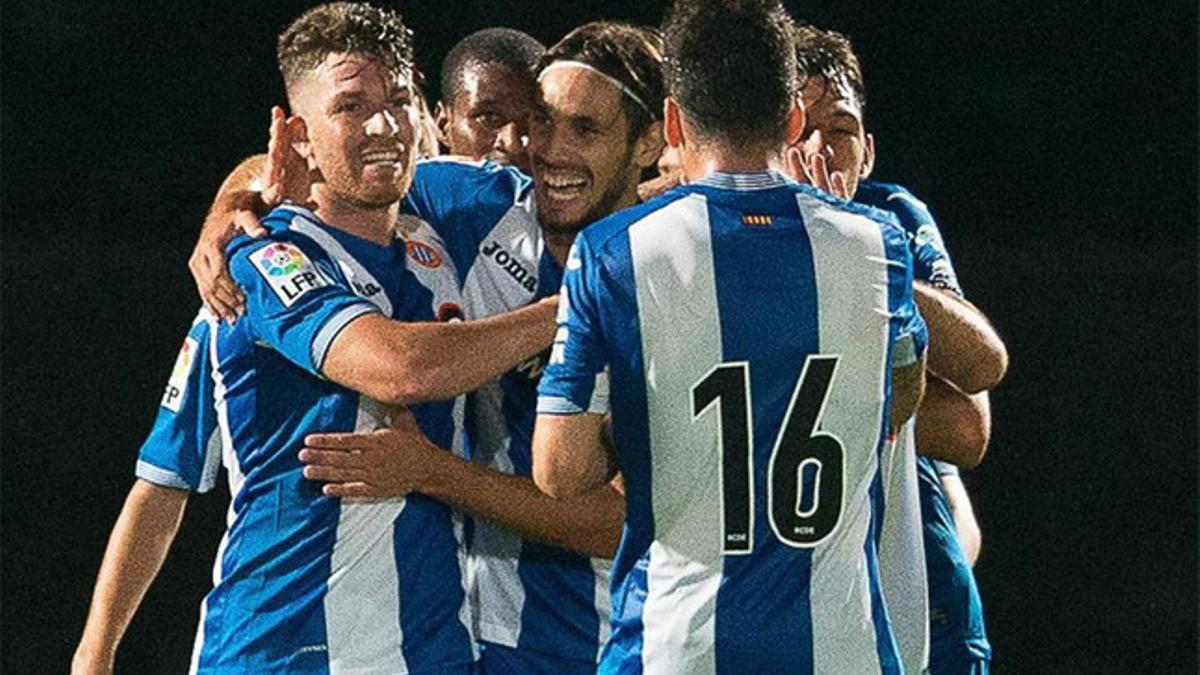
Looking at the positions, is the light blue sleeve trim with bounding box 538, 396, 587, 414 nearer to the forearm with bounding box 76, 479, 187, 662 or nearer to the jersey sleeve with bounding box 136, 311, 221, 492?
the jersey sleeve with bounding box 136, 311, 221, 492

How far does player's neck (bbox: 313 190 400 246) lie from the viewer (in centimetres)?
338

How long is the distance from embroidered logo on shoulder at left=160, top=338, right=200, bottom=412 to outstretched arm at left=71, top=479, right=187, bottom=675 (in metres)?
0.14

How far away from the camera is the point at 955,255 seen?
6.67 meters

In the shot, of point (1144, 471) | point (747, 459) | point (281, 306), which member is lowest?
point (1144, 471)

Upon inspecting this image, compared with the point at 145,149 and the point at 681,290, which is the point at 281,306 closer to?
the point at 681,290

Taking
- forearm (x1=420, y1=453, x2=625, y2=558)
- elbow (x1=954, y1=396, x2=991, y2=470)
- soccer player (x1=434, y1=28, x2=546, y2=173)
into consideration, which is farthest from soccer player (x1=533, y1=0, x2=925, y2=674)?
soccer player (x1=434, y1=28, x2=546, y2=173)

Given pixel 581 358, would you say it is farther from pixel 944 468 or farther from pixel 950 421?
pixel 944 468

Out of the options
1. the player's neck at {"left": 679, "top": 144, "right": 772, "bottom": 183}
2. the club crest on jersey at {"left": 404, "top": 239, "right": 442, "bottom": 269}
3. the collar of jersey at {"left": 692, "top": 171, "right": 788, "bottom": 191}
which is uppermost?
the player's neck at {"left": 679, "top": 144, "right": 772, "bottom": 183}

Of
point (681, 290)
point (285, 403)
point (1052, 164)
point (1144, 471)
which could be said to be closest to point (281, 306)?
point (285, 403)

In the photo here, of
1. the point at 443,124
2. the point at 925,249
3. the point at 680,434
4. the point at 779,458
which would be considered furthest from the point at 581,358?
the point at 443,124

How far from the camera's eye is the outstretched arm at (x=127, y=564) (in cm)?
355

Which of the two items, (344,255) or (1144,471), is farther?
(1144,471)

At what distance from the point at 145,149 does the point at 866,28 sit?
8.37 ft

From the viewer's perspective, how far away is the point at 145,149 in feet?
23.4
